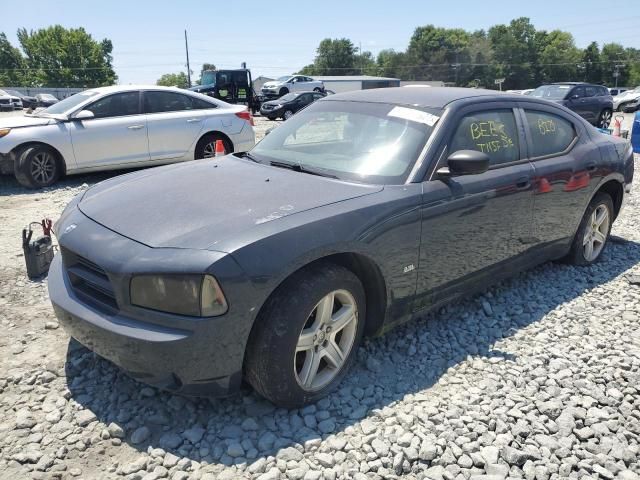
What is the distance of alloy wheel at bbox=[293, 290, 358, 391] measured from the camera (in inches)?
104

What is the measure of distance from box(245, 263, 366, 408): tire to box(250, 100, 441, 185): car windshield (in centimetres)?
74

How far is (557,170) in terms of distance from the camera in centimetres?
406

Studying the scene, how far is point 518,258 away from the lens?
3.93 metres

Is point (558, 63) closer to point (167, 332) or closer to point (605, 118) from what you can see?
point (605, 118)

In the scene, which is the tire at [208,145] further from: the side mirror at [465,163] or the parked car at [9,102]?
the parked car at [9,102]

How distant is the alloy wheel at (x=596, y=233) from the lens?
15.6 ft

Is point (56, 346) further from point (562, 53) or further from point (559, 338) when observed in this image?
point (562, 53)

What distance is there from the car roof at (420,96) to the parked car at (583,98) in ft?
51.9

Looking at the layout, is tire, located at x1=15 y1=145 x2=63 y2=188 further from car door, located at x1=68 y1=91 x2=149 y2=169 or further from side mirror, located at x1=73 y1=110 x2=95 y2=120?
side mirror, located at x1=73 y1=110 x2=95 y2=120

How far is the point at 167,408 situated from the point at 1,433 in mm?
770

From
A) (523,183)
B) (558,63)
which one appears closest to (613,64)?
(558,63)

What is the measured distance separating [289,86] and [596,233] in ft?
99.4

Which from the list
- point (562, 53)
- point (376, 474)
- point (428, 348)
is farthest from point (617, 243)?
point (562, 53)

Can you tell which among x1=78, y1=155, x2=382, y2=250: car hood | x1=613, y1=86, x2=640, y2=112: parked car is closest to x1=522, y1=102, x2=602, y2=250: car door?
x1=78, y1=155, x2=382, y2=250: car hood
